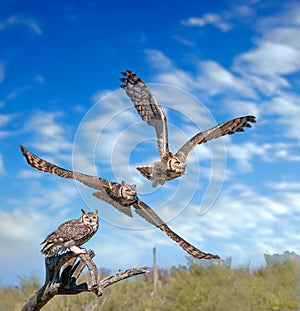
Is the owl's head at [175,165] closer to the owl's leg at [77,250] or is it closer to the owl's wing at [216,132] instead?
the owl's wing at [216,132]

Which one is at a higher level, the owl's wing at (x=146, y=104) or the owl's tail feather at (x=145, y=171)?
the owl's wing at (x=146, y=104)

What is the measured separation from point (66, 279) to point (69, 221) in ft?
3.17

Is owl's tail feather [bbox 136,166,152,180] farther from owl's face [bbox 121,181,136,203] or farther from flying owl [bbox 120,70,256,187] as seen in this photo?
owl's face [bbox 121,181,136,203]

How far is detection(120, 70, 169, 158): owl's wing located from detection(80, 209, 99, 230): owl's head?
1377 millimetres

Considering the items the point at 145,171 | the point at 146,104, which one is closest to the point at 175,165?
the point at 145,171

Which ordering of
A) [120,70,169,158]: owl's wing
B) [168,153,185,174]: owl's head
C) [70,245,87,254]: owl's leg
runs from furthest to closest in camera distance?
[120,70,169,158]: owl's wing
[168,153,185,174]: owl's head
[70,245,87,254]: owl's leg

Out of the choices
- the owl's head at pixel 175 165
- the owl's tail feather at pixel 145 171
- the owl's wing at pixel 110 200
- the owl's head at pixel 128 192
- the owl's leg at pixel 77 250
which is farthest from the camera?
the owl's tail feather at pixel 145 171

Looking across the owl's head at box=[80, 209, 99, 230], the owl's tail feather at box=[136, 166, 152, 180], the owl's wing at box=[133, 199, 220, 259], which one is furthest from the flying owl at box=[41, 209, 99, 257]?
the owl's tail feather at box=[136, 166, 152, 180]

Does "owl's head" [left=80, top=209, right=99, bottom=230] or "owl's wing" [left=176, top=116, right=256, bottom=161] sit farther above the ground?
"owl's wing" [left=176, top=116, right=256, bottom=161]

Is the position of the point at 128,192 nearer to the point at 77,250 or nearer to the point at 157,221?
the point at 157,221

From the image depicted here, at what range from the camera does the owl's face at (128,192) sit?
760 cm

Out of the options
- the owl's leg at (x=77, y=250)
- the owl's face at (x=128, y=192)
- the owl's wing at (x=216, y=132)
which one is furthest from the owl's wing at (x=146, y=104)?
the owl's leg at (x=77, y=250)

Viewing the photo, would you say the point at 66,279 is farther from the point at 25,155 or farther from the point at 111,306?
the point at 111,306

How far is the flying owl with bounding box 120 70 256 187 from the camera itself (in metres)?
8.04
